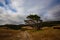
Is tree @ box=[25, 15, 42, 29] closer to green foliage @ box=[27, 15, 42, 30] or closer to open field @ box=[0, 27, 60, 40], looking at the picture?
green foliage @ box=[27, 15, 42, 30]

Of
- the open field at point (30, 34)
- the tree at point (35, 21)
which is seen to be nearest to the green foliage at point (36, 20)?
the tree at point (35, 21)

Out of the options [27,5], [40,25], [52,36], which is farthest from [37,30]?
[27,5]

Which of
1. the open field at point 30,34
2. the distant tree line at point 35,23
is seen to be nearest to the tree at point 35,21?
the distant tree line at point 35,23

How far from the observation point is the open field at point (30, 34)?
10.6 feet

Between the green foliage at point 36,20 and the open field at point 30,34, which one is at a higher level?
the green foliage at point 36,20

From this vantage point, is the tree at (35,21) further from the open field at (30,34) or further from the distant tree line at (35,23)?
the open field at (30,34)

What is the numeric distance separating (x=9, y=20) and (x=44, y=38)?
1.06 meters

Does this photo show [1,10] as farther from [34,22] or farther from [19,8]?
[34,22]

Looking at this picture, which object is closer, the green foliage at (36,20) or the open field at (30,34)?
the open field at (30,34)

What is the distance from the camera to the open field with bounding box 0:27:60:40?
325 cm

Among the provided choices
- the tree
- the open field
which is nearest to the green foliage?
the tree

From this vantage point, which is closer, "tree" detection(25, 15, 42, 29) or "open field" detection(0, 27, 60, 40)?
"open field" detection(0, 27, 60, 40)

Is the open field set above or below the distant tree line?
below

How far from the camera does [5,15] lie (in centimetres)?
334
